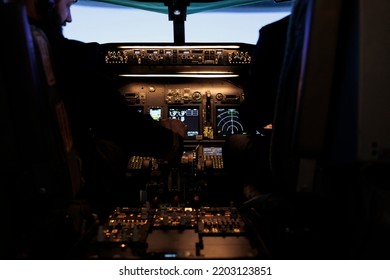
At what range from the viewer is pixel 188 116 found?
308 centimetres

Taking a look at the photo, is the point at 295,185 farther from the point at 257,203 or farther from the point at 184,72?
the point at 184,72

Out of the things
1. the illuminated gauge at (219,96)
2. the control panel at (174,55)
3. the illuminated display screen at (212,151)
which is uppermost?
the control panel at (174,55)

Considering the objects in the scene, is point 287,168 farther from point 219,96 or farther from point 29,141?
point 219,96

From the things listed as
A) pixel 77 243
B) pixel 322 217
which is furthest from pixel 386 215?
pixel 77 243

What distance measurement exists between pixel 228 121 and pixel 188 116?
33 centimetres

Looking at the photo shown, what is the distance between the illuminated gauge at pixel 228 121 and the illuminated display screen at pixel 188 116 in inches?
7.2

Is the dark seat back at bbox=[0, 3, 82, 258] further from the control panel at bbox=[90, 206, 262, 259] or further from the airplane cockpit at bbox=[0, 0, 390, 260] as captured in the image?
the control panel at bbox=[90, 206, 262, 259]

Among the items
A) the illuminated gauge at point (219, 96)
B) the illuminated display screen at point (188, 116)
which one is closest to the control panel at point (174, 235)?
the illuminated display screen at point (188, 116)

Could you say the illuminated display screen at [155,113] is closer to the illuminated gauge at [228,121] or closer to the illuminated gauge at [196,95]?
the illuminated gauge at [196,95]

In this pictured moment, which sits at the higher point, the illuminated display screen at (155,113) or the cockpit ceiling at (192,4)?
the cockpit ceiling at (192,4)

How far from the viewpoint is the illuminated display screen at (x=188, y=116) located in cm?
305

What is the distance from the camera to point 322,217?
135 centimetres

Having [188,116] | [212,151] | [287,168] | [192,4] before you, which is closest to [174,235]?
[287,168]

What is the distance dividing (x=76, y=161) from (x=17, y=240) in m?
0.35
